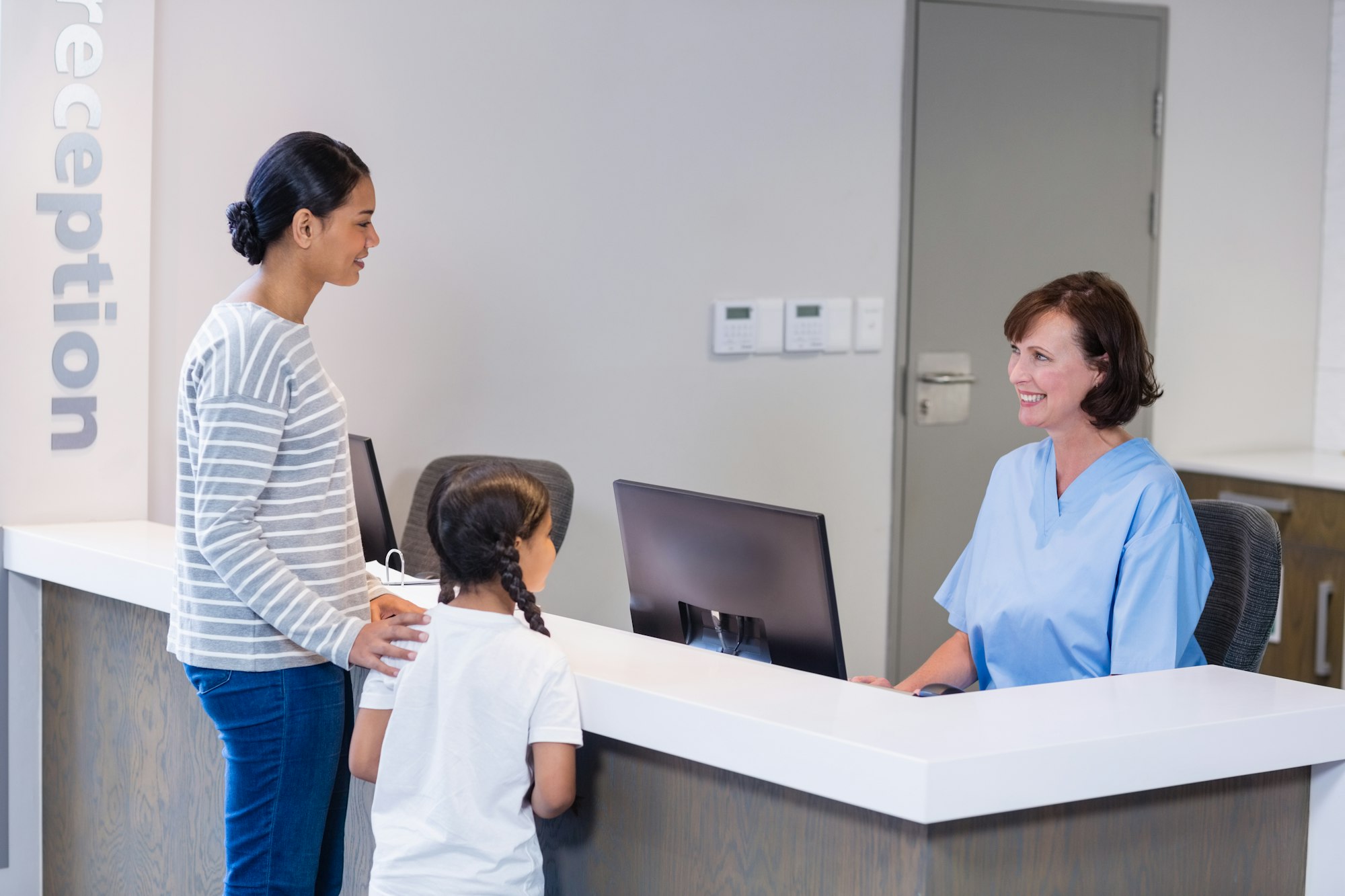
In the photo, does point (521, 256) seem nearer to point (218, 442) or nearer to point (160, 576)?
point (160, 576)

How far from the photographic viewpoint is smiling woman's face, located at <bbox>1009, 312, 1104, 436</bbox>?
204cm

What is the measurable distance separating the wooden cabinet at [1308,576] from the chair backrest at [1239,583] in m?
1.71

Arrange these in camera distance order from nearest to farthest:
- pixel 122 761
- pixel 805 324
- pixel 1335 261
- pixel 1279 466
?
pixel 122 761 → pixel 805 324 → pixel 1279 466 → pixel 1335 261

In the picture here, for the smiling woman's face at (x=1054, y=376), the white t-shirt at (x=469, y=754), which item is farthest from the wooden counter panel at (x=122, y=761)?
the smiling woman's face at (x=1054, y=376)

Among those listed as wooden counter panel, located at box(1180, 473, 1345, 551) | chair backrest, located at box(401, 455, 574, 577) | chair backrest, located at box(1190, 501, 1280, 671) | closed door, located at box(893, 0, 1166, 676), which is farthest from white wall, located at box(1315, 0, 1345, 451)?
chair backrest, located at box(401, 455, 574, 577)

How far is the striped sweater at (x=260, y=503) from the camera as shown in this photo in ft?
5.67

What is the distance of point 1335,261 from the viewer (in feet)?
14.8

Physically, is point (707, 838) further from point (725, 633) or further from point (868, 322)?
point (868, 322)

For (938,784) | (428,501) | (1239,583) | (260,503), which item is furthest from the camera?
(428,501)

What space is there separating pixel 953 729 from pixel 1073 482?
751 millimetres

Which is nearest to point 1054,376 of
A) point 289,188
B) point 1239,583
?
point 1239,583

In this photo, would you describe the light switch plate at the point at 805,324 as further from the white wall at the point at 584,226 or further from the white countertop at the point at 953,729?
the white countertop at the point at 953,729

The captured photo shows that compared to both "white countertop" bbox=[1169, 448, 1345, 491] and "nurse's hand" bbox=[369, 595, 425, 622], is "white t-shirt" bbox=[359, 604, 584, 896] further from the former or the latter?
"white countertop" bbox=[1169, 448, 1345, 491]

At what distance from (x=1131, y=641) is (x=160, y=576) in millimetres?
1478
